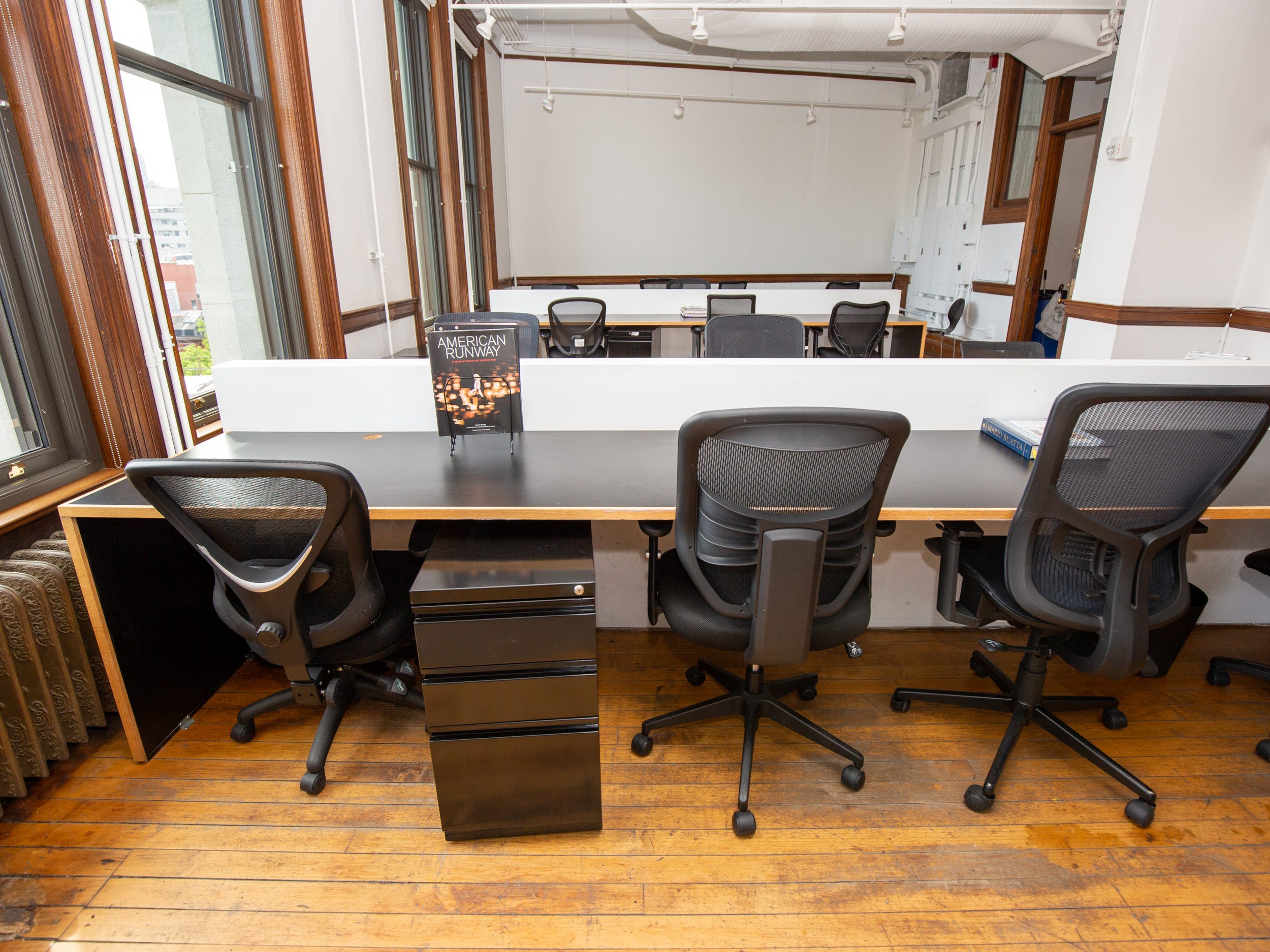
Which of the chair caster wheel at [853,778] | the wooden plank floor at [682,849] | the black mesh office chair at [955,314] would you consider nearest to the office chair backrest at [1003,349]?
the wooden plank floor at [682,849]

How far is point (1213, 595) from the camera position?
2.39 m

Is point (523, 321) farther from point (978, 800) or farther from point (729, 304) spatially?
point (978, 800)

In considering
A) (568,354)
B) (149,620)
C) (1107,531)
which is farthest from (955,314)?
(149,620)

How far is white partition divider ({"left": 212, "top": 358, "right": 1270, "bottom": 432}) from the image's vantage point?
6.63ft

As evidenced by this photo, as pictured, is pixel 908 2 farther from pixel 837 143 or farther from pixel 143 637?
pixel 143 637

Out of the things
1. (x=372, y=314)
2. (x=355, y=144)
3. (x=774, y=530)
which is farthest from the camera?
(x=372, y=314)

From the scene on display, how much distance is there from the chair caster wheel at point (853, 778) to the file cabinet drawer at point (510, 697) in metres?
0.71

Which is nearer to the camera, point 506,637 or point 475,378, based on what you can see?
point 506,637

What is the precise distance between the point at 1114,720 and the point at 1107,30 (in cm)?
493

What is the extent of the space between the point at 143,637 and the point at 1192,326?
565 cm

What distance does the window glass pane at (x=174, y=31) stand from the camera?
84.5 inches

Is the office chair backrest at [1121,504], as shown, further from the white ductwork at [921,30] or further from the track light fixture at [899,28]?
the white ductwork at [921,30]

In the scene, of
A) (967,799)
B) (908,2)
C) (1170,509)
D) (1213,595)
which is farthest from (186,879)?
(908,2)

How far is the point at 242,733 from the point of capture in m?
1.86
